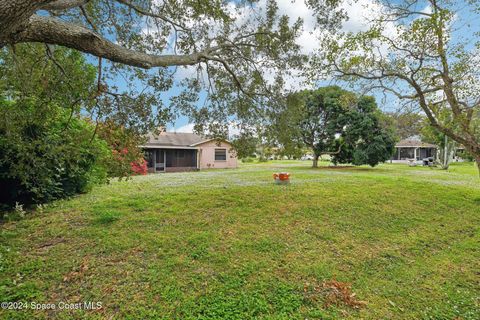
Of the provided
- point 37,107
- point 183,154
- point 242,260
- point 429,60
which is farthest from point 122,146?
point 183,154

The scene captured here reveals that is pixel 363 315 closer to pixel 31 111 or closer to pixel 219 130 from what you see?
pixel 219 130

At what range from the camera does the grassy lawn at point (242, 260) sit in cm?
294

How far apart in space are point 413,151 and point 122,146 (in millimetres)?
44726

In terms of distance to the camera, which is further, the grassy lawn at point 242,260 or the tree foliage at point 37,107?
the tree foliage at point 37,107

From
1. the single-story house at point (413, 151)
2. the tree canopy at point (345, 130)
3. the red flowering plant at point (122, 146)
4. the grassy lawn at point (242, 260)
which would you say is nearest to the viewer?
the grassy lawn at point (242, 260)

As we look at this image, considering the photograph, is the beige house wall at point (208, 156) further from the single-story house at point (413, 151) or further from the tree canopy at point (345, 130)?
the single-story house at point (413, 151)

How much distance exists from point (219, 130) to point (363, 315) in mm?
5450

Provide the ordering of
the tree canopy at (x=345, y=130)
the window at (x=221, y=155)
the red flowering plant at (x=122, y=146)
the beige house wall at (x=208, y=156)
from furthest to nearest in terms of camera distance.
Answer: the window at (x=221, y=155) < the beige house wall at (x=208, y=156) < the tree canopy at (x=345, y=130) < the red flowering plant at (x=122, y=146)

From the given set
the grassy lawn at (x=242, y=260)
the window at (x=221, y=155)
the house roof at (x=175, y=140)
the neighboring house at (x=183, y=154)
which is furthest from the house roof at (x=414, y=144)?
the grassy lawn at (x=242, y=260)

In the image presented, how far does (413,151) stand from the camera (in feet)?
124

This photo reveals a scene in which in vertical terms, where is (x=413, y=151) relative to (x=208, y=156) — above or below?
above

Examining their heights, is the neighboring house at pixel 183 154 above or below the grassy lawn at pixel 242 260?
above

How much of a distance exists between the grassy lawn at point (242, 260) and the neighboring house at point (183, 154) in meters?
13.5

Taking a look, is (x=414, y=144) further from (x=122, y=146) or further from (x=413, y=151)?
(x=122, y=146)
